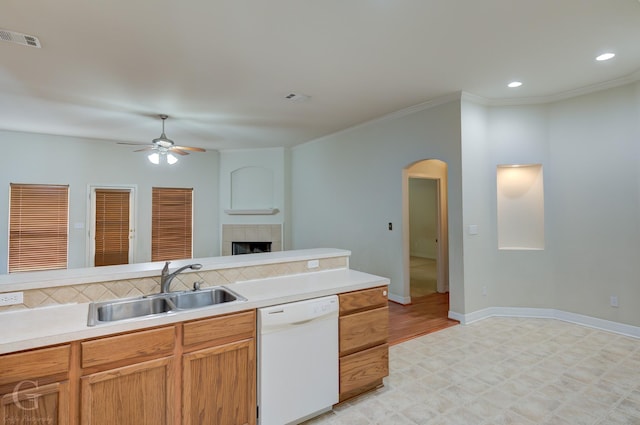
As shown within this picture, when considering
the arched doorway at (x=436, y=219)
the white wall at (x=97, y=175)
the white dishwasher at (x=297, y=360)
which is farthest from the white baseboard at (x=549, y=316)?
the white wall at (x=97, y=175)

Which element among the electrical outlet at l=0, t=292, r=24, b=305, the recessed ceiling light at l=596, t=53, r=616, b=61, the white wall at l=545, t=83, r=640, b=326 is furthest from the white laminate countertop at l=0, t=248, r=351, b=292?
the white wall at l=545, t=83, r=640, b=326

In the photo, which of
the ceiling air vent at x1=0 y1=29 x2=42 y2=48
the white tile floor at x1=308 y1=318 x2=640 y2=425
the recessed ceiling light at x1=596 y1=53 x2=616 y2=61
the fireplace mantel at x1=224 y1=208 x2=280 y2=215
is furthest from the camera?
the fireplace mantel at x1=224 y1=208 x2=280 y2=215

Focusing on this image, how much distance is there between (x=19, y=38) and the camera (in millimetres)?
2605

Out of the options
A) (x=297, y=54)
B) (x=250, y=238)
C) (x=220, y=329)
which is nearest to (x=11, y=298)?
(x=220, y=329)

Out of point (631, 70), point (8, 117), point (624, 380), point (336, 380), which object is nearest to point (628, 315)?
point (624, 380)

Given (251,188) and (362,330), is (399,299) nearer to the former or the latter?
(362,330)

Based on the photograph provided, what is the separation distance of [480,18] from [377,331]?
2488 mm

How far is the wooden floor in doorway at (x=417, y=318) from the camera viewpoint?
3.68 metres

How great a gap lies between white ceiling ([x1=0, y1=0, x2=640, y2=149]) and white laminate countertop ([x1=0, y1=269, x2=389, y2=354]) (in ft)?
6.47

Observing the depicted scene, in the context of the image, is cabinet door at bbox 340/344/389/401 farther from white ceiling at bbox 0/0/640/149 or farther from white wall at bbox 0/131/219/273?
white wall at bbox 0/131/219/273

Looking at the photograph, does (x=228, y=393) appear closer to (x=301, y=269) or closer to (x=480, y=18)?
(x=301, y=269)

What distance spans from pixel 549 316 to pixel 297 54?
4372 millimetres

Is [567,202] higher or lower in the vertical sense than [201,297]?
higher

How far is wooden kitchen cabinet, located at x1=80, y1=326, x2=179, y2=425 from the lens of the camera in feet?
4.99
